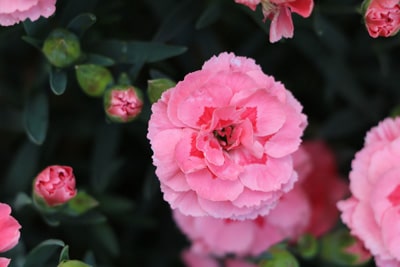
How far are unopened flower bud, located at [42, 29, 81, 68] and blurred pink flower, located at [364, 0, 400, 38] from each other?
18.2 inches

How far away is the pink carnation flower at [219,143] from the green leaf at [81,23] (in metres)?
0.21

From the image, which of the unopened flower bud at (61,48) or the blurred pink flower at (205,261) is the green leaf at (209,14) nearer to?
the unopened flower bud at (61,48)

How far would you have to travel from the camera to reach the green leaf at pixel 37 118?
1.28m

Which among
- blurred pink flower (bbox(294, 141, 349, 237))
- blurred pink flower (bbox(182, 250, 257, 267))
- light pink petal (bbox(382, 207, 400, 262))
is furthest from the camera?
blurred pink flower (bbox(294, 141, 349, 237))

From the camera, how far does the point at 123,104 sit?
1176 mm

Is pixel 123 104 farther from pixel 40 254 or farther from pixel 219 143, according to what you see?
pixel 40 254

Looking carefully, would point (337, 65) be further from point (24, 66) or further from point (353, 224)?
point (24, 66)

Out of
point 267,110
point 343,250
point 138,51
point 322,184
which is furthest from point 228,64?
point 322,184

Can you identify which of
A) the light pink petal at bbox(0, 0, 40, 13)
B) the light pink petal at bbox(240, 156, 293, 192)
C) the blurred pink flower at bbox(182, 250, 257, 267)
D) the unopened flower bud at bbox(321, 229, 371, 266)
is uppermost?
the light pink petal at bbox(0, 0, 40, 13)

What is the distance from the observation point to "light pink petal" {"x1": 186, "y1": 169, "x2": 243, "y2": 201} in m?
1.11

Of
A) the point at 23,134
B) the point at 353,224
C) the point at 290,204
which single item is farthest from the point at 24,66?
the point at 353,224

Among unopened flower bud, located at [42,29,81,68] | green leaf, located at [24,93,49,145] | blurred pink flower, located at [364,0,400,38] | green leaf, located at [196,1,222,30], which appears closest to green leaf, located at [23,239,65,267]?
green leaf, located at [24,93,49,145]

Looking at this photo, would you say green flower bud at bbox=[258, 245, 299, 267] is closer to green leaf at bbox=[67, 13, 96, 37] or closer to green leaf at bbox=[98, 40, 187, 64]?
green leaf at bbox=[98, 40, 187, 64]

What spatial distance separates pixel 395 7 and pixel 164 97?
0.36 metres
